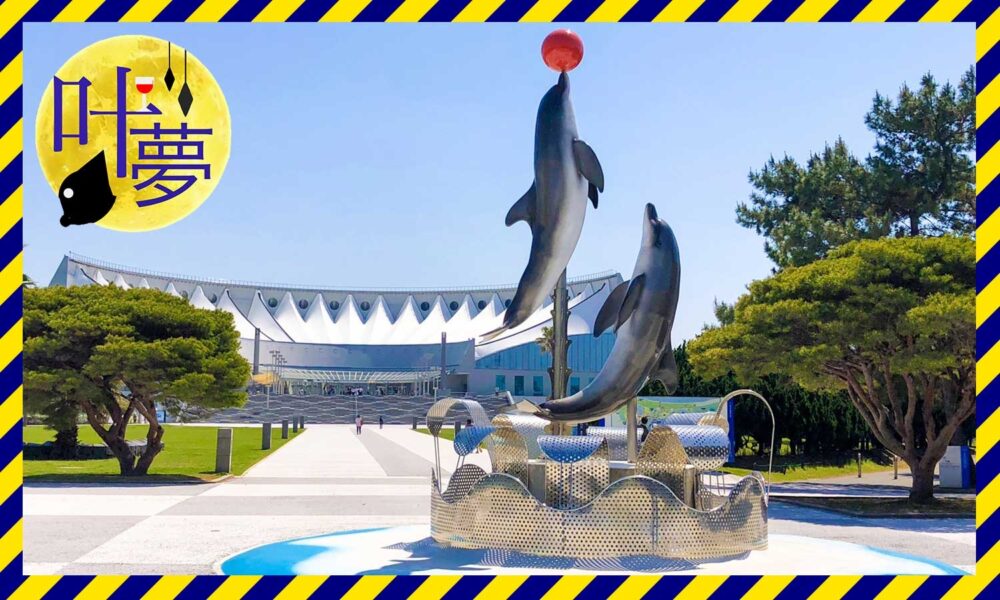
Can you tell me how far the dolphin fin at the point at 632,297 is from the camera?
1150 cm

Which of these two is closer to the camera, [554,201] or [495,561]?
[495,561]

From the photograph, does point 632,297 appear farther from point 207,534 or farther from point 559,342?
point 207,534

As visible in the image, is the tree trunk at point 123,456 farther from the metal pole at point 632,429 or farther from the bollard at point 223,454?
the metal pole at point 632,429

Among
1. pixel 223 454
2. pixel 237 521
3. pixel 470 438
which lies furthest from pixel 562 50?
pixel 223 454

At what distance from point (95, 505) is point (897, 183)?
2359 cm

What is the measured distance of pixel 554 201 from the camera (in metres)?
11.4

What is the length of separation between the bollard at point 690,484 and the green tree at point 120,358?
13.2 metres

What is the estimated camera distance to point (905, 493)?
22.7m

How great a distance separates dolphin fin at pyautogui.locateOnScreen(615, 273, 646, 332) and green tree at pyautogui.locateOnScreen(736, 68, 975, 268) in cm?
1917

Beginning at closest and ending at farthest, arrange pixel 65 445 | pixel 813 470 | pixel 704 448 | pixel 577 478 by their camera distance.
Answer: pixel 577 478, pixel 704 448, pixel 65 445, pixel 813 470

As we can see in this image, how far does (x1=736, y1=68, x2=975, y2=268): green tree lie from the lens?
29141mm

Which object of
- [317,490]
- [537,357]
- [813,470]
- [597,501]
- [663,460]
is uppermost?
[537,357]

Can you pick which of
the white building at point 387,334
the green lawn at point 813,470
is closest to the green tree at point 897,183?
the green lawn at point 813,470

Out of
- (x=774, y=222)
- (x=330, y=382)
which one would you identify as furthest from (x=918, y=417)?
(x=330, y=382)
